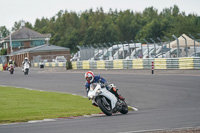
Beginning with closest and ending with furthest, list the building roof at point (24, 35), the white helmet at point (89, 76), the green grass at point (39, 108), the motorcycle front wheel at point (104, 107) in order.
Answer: the motorcycle front wheel at point (104, 107)
the white helmet at point (89, 76)
the green grass at point (39, 108)
the building roof at point (24, 35)

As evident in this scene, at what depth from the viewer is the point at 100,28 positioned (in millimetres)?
118938

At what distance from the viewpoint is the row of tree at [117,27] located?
346ft

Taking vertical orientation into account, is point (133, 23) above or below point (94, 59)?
above

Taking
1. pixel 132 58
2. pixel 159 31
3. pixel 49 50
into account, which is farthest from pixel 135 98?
pixel 159 31

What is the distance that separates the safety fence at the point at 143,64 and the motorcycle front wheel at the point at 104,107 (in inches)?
726

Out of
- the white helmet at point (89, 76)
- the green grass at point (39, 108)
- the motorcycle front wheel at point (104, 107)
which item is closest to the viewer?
the motorcycle front wheel at point (104, 107)

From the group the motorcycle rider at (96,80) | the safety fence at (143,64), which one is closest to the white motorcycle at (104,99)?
the motorcycle rider at (96,80)

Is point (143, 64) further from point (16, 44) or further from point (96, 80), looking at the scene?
point (16, 44)

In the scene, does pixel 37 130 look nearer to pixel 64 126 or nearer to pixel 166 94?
pixel 64 126

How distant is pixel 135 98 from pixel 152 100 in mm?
1259

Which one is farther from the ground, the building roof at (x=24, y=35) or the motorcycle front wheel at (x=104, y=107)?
the building roof at (x=24, y=35)

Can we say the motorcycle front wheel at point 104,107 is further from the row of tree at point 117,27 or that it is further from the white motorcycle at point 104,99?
the row of tree at point 117,27

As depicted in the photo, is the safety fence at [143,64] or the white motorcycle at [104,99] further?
the safety fence at [143,64]

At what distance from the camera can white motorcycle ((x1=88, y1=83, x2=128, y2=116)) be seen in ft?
44.6
